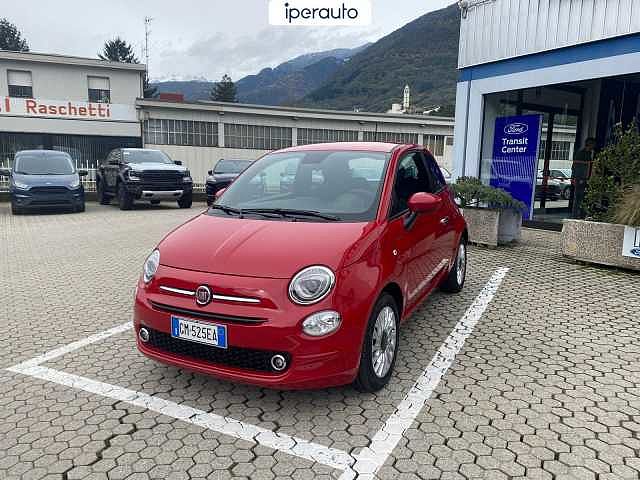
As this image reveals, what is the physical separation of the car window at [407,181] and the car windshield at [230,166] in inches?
518

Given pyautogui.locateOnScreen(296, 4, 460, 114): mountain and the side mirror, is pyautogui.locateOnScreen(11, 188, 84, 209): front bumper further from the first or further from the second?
pyautogui.locateOnScreen(296, 4, 460, 114): mountain

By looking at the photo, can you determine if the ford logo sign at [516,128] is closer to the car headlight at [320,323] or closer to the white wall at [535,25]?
the white wall at [535,25]

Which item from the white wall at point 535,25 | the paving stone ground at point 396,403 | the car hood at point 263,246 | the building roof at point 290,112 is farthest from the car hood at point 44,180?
the car hood at point 263,246

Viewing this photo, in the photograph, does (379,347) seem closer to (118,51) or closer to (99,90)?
(99,90)

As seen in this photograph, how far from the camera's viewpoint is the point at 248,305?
286cm

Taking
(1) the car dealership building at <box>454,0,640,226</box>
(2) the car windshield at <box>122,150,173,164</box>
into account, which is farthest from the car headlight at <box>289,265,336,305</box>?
(2) the car windshield at <box>122,150,173,164</box>

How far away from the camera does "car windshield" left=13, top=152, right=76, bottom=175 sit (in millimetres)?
14016

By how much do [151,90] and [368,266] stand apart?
235 ft

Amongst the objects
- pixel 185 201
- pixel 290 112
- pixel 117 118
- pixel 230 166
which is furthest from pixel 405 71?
pixel 185 201

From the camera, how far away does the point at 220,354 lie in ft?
9.68

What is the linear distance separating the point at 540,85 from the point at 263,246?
8.77m

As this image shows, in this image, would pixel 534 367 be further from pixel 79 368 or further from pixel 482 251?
pixel 482 251

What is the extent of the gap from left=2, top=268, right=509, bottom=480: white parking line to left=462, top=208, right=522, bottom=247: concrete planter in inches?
178

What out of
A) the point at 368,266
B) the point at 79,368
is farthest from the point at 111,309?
the point at 368,266
